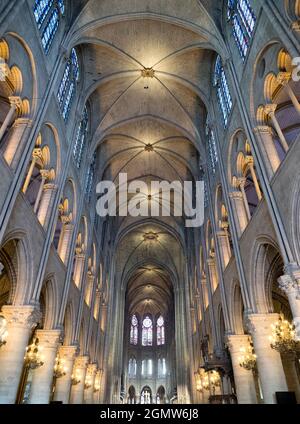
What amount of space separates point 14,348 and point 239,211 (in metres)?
→ 10.5

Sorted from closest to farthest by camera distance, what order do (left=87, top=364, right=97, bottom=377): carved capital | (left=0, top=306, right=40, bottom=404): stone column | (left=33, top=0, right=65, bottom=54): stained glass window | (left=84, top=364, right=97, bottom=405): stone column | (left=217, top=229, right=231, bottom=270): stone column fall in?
1. (left=0, top=306, right=40, bottom=404): stone column
2. (left=33, top=0, right=65, bottom=54): stained glass window
3. (left=217, top=229, right=231, bottom=270): stone column
4. (left=84, top=364, right=97, bottom=405): stone column
5. (left=87, top=364, right=97, bottom=377): carved capital

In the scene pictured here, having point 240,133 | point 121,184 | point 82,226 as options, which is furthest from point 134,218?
point 240,133

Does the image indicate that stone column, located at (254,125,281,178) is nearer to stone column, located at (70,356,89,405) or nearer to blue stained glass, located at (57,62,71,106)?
blue stained glass, located at (57,62,71,106)

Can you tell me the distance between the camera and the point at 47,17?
44.8ft

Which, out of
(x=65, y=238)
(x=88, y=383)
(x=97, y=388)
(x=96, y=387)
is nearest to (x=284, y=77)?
(x=65, y=238)

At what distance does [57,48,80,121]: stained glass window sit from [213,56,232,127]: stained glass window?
315 inches

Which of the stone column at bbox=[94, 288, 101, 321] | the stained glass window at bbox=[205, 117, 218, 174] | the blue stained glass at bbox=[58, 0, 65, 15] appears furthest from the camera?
the stone column at bbox=[94, 288, 101, 321]

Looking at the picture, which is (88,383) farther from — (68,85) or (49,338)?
(68,85)

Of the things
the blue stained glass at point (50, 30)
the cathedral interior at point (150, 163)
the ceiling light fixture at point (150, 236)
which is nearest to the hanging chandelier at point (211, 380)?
the cathedral interior at point (150, 163)

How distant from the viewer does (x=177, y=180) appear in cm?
2922

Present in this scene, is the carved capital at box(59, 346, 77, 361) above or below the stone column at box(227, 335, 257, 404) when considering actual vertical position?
above

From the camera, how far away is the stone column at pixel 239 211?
46.4 ft

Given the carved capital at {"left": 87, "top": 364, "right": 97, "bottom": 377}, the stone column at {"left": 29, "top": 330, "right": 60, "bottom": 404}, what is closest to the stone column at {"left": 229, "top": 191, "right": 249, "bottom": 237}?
the stone column at {"left": 29, "top": 330, "right": 60, "bottom": 404}

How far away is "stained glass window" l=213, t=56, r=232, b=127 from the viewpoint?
16.6m
